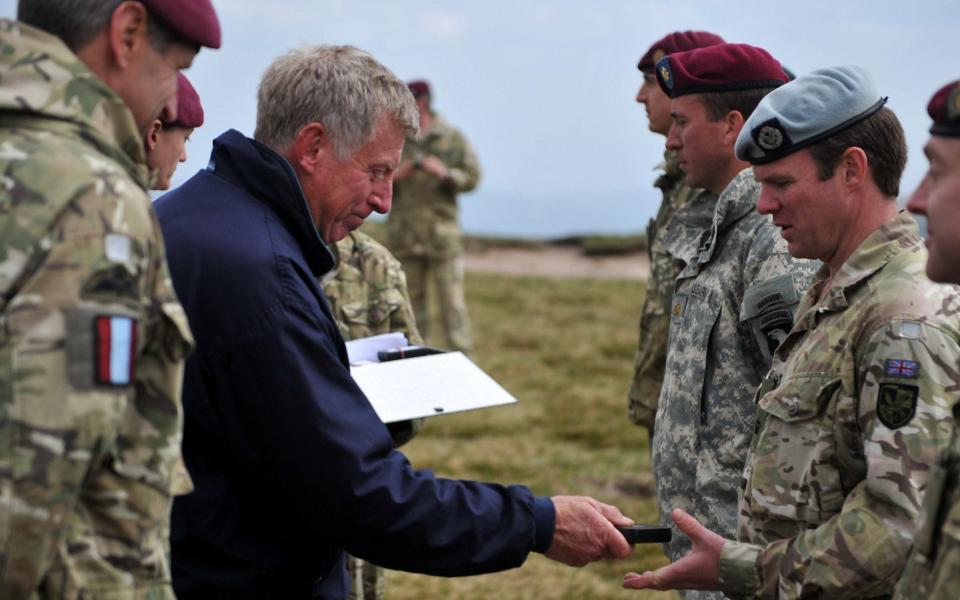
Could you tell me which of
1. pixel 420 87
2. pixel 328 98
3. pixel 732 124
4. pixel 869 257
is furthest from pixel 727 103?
pixel 420 87

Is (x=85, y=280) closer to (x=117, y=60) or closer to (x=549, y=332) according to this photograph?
(x=117, y=60)

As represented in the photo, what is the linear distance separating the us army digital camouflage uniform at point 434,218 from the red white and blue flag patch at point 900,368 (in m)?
9.49

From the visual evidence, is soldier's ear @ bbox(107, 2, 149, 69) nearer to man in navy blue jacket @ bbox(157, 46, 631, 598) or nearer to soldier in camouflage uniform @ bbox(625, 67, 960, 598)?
man in navy blue jacket @ bbox(157, 46, 631, 598)

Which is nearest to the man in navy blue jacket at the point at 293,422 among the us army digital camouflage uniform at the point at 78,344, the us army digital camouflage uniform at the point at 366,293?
the us army digital camouflage uniform at the point at 78,344

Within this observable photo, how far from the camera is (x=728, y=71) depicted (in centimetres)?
404

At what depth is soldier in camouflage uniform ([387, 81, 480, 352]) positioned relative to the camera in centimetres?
1184

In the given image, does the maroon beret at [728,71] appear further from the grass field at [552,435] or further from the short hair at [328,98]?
the grass field at [552,435]

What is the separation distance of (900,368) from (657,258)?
109 inches

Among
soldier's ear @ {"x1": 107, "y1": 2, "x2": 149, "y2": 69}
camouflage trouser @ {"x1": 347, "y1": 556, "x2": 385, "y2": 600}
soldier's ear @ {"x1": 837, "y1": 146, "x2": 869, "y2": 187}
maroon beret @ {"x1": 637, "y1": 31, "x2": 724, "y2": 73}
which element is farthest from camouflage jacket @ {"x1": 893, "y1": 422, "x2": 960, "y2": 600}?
maroon beret @ {"x1": 637, "y1": 31, "x2": 724, "y2": 73}

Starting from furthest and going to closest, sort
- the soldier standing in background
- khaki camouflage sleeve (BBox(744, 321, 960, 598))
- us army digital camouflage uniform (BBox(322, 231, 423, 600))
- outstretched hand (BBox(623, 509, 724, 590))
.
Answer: us army digital camouflage uniform (BBox(322, 231, 423, 600)) → the soldier standing in background → outstretched hand (BBox(623, 509, 724, 590)) → khaki camouflage sleeve (BBox(744, 321, 960, 598))

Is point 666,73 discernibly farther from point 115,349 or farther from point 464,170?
point 464,170

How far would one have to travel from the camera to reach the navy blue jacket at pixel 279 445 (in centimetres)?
251

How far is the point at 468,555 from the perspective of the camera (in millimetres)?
2689

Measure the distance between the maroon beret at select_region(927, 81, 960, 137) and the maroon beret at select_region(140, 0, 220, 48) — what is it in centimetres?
127
